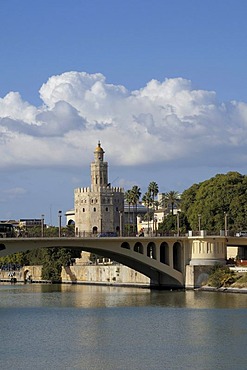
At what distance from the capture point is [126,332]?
6681 cm

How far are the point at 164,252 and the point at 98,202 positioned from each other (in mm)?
54715

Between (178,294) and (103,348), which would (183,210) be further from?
(103,348)

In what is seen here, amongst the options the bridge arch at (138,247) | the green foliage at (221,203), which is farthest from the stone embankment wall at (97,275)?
the green foliage at (221,203)

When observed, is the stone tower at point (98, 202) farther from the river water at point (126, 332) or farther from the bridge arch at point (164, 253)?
the river water at point (126, 332)

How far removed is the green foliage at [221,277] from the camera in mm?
100438

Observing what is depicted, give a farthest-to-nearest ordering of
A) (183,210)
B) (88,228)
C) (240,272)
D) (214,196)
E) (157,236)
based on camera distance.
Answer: (88,228), (183,210), (214,196), (157,236), (240,272)

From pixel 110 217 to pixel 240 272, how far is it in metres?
65.2

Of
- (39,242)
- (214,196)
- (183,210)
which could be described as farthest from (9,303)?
(183,210)

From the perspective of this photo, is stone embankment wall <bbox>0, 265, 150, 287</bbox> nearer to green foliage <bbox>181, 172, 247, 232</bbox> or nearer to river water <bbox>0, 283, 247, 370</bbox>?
green foliage <bbox>181, 172, 247, 232</bbox>

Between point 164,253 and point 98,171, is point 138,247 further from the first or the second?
point 98,171

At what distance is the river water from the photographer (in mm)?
54812

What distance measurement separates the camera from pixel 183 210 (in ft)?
479

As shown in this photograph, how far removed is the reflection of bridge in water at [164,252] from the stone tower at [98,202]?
168 feet

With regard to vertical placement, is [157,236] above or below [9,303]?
above
